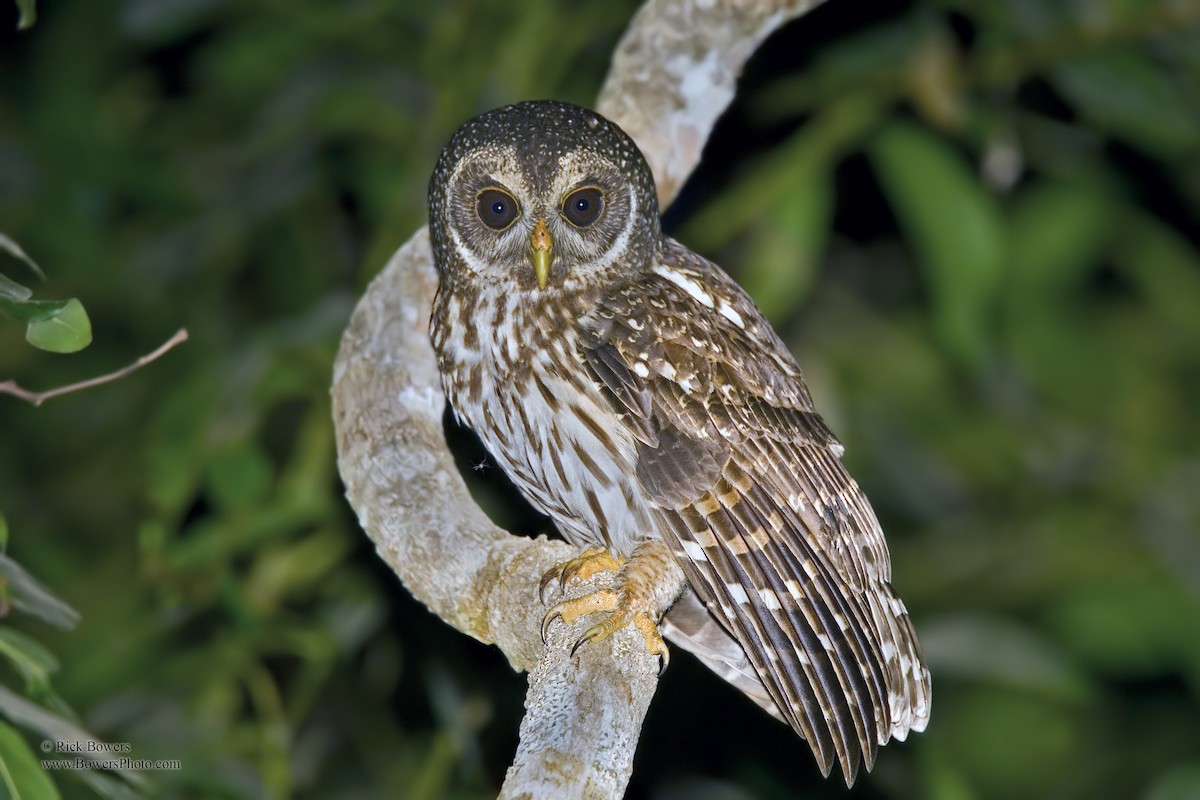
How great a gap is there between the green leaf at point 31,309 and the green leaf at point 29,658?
1.88 feet

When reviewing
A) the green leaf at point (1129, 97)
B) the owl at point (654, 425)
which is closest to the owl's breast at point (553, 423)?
the owl at point (654, 425)

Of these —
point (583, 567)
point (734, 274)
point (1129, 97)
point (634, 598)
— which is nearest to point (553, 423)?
point (583, 567)

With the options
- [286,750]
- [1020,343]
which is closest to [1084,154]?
[1020,343]

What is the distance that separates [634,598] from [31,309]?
143 cm

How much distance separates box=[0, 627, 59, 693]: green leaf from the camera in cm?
243

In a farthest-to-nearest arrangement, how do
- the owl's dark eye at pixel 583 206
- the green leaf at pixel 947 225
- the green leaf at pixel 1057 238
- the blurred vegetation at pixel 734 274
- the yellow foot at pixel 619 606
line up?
1. the green leaf at pixel 1057 238
2. the green leaf at pixel 947 225
3. the blurred vegetation at pixel 734 274
4. the owl's dark eye at pixel 583 206
5. the yellow foot at pixel 619 606

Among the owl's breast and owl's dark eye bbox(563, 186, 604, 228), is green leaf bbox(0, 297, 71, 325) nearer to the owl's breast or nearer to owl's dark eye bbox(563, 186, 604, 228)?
the owl's breast

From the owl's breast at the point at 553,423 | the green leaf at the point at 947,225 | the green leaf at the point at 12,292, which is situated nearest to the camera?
the green leaf at the point at 12,292

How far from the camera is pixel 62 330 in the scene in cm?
234

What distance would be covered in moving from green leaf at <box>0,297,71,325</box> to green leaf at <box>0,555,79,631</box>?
44 cm

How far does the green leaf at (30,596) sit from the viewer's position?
2.43 m

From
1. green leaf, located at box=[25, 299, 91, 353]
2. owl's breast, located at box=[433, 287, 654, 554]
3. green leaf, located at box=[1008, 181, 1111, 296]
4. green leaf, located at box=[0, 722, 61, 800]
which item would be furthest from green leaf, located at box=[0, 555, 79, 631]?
green leaf, located at box=[1008, 181, 1111, 296]

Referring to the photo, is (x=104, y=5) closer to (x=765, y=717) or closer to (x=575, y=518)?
(x=575, y=518)

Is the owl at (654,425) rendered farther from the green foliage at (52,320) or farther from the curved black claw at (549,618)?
the green foliage at (52,320)
